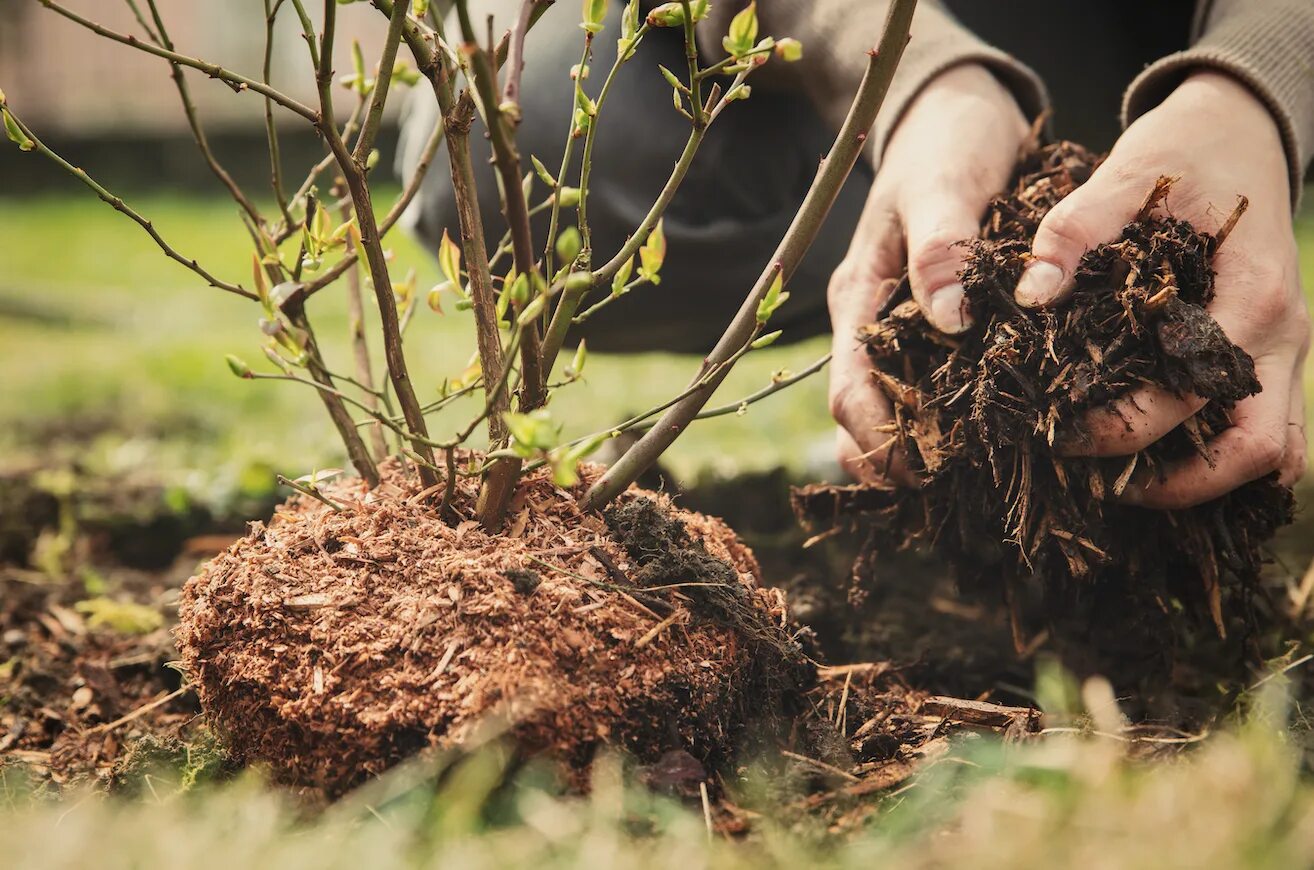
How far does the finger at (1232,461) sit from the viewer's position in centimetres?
130

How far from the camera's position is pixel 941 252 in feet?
4.40

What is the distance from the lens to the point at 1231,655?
69.3 inches

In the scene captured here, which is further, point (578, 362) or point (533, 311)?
point (578, 362)

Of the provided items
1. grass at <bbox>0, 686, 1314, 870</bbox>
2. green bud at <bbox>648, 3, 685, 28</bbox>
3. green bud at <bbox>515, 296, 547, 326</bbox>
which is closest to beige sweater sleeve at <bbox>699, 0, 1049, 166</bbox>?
green bud at <bbox>648, 3, 685, 28</bbox>

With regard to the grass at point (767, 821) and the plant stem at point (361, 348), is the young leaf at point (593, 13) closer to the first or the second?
the grass at point (767, 821)

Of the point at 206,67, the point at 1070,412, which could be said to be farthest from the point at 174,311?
the point at 1070,412

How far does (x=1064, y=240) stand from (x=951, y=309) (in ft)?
0.52

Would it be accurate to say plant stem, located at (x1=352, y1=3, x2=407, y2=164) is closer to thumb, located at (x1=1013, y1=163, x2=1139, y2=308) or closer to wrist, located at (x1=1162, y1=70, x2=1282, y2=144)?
thumb, located at (x1=1013, y1=163, x2=1139, y2=308)

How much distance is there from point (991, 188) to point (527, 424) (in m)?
0.93

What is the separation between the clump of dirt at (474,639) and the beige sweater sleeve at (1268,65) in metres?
1.03

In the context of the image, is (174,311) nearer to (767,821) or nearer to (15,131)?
(15,131)

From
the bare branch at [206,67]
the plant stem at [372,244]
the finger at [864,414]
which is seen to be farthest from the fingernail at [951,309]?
the bare branch at [206,67]

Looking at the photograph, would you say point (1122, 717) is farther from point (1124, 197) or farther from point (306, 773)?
point (306, 773)

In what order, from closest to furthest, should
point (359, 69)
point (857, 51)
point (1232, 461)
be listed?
point (1232, 461), point (359, 69), point (857, 51)
